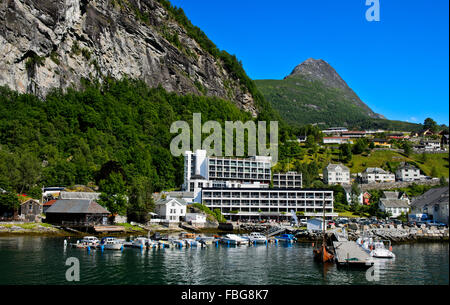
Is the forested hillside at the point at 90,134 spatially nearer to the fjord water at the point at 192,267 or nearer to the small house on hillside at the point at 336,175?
the fjord water at the point at 192,267

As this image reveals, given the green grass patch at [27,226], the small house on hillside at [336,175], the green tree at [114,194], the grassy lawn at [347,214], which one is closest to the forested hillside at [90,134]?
the green tree at [114,194]

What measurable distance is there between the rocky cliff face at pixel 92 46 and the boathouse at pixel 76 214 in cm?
5988

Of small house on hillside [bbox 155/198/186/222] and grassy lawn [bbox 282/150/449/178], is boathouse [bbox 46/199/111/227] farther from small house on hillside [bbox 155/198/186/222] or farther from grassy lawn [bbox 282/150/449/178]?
grassy lawn [bbox 282/150/449/178]

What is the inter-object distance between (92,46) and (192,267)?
12300 centimetres

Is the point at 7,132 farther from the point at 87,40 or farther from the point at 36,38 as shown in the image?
the point at 87,40

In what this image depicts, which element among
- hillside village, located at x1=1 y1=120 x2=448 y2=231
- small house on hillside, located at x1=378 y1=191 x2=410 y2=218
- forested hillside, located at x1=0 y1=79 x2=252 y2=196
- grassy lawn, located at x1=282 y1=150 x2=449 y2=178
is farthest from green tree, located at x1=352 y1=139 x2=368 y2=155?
small house on hillside, located at x1=378 y1=191 x2=410 y2=218

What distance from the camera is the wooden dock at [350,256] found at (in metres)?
40.1

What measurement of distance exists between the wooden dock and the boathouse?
47459 mm

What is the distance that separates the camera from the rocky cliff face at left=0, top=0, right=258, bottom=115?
383 ft

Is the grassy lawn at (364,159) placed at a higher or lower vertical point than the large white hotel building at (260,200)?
higher

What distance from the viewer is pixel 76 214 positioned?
74.0 m

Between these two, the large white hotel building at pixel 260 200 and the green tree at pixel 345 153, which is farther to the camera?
the green tree at pixel 345 153
